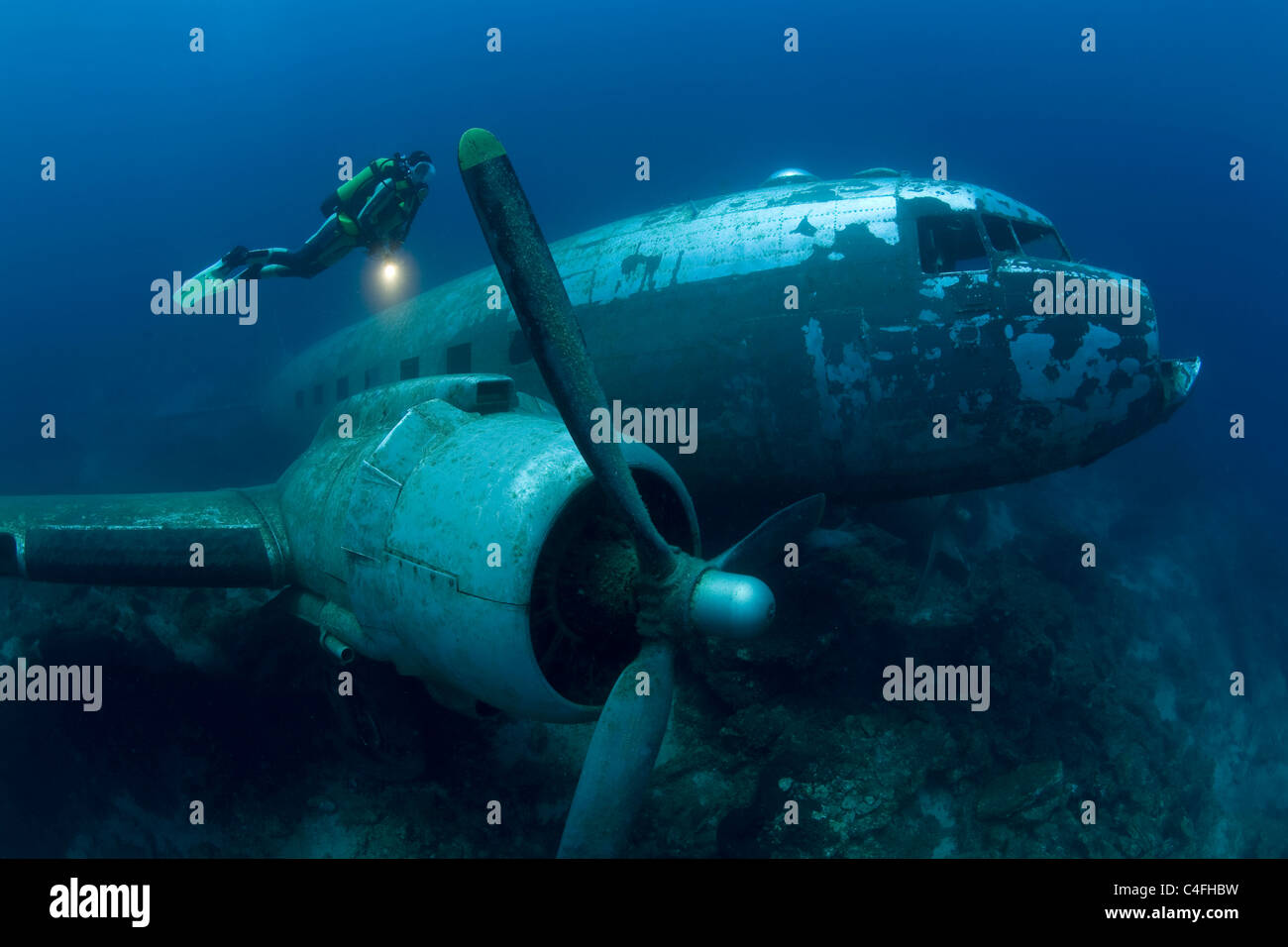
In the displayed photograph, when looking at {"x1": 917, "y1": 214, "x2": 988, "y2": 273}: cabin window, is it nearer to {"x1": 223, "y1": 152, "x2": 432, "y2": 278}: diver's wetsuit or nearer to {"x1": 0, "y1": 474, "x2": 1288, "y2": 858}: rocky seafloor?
{"x1": 0, "y1": 474, "x2": 1288, "y2": 858}: rocky seafloor

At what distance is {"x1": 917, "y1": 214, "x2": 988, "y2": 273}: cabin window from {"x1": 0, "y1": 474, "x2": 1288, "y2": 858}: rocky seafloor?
424cm

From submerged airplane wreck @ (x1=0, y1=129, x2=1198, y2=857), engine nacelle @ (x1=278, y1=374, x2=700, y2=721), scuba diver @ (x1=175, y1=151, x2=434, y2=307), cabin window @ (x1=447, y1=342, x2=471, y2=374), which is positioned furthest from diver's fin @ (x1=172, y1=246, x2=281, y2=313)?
engine nacelle @ (x1=278, y1=374, x2=700, y2=721)

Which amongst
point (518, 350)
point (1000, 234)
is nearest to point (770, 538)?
point (1000, 234)

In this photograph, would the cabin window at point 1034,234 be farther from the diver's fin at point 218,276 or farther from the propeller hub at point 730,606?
the diver's fin at point 218,276

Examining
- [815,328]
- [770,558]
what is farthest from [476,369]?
[770,558]

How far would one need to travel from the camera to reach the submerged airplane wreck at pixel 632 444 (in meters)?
4.40

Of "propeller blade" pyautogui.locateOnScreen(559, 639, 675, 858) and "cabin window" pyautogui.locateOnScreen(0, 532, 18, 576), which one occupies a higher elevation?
"cabin window" pyautogui.locateOnScreen(0, 532, 18, 576)

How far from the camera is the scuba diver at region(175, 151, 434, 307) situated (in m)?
11.9

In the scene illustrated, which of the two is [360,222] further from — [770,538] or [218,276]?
[770,538]

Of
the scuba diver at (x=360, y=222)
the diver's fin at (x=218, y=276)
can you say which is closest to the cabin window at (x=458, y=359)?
the scuba diver at (x=360, y=222)

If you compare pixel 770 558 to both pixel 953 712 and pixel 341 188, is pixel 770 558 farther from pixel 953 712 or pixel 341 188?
pixel 341 188

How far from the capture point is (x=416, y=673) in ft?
18.1

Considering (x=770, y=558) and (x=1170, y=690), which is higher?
(x=770, y=558)

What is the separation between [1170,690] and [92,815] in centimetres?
1861
